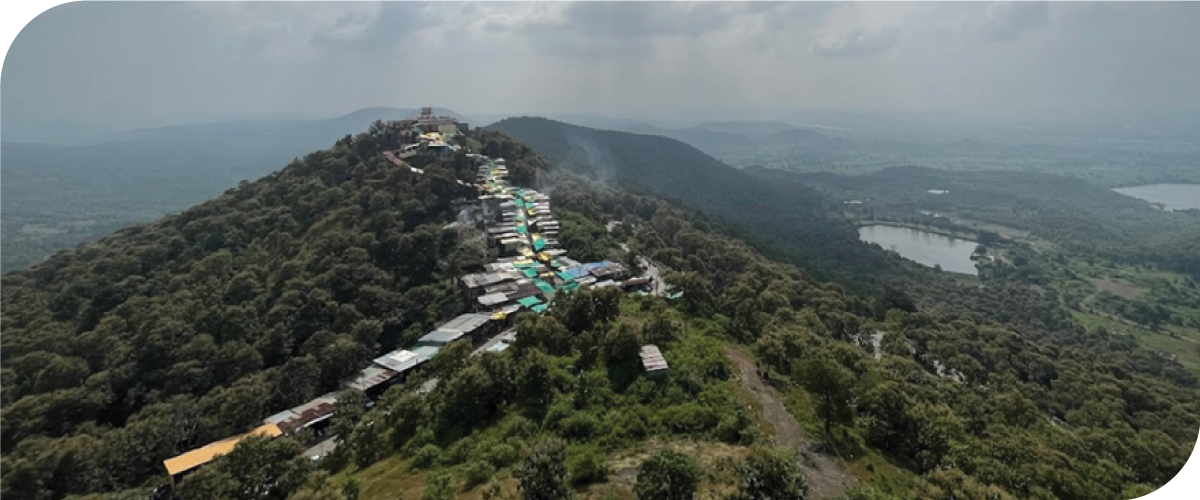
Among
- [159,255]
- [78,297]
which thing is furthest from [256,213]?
[78,297]

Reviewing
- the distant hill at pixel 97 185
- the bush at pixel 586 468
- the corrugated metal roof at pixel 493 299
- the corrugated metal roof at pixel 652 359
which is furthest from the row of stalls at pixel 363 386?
the distant hill at pixel 97 185

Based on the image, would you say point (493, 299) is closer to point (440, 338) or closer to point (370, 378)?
point (440, 338)

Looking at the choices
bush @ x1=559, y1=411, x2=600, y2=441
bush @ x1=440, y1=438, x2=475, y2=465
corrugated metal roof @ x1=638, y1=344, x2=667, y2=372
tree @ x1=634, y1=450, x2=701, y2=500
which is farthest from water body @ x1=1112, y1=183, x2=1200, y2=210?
bush @ x1=440, y1=438, x2=475, y2=465

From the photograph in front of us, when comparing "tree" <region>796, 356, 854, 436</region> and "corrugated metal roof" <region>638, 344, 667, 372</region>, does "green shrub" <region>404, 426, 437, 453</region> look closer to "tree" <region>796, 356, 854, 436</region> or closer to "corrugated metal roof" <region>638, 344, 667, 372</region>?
"corrugated metal roof" <region>638, 344, 667, 372</region>

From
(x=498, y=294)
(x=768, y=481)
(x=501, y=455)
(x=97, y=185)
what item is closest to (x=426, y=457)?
(x=501, y=455)

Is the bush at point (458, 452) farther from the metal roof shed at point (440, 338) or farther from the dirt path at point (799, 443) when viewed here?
the metal roof shed at point (440, 338)

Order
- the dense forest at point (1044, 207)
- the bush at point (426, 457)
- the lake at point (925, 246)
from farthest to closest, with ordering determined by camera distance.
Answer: the lake at point (925, 246) < the dense forest at point (1044, 207) < the bush at point (426, 457)
